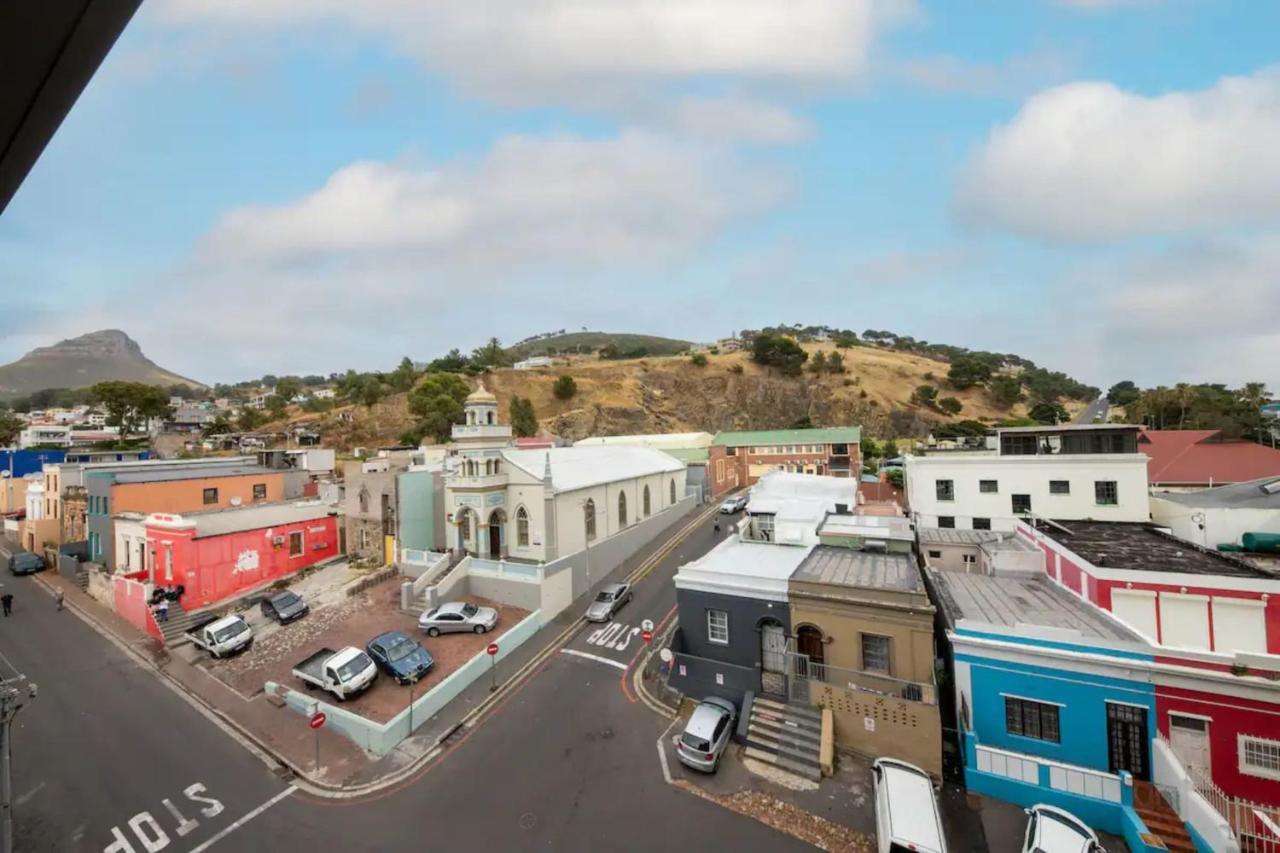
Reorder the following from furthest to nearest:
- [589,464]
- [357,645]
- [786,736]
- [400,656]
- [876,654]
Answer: [589,464] < [357,645] < [400,656] < [876,654] < [786,736]

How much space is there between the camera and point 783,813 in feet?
47.8

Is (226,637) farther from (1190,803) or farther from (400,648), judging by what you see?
(1190,803)

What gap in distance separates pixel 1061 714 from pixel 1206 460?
3749 centimetres

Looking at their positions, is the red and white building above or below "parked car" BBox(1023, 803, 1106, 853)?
above

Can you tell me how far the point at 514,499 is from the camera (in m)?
30.7

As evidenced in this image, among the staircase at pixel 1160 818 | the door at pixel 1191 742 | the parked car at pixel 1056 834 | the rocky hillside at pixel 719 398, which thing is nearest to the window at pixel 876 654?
the parked car at pixel 1056 834

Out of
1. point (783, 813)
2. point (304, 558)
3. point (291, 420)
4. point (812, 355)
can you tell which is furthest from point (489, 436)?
point (812, 355)

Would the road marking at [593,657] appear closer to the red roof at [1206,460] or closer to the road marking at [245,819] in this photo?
the road marking at [245,819]

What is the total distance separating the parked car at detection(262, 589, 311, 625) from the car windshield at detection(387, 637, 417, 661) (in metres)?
8.21

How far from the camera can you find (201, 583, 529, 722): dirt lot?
20016mm

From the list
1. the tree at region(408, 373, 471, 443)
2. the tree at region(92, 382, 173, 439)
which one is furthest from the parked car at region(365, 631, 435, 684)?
the tree at region(92, 382, 173, 439)

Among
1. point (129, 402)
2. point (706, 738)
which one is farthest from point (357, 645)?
point (129, 402)

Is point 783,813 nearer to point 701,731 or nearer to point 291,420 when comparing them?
point 701,731

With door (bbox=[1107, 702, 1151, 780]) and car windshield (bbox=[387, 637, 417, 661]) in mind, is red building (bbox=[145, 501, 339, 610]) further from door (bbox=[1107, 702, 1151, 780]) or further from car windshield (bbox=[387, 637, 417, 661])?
door (bbox=[1107, 702, 1151, 780])
